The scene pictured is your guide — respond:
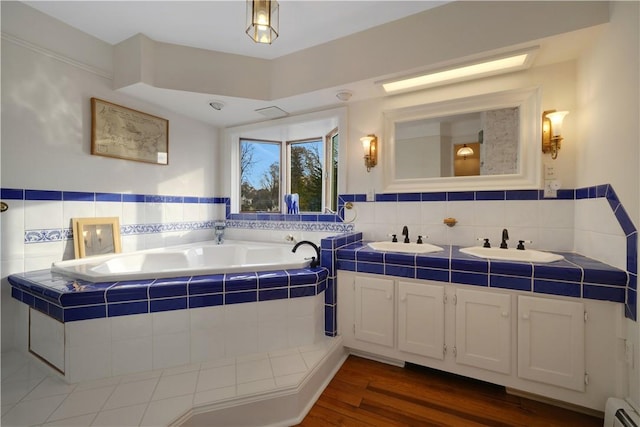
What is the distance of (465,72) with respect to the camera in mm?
1916

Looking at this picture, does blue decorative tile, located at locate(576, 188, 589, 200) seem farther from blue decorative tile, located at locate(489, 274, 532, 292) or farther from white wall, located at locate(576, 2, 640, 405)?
blue decorative tile, located at locate(489, 274, 532, 292)

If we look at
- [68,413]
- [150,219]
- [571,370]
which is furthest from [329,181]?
[68,413]

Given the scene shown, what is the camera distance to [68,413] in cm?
117

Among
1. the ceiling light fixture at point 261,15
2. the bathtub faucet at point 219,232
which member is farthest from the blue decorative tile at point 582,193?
the bathtub faucet at point 219,232

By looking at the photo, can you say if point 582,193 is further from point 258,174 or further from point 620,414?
point 258,174

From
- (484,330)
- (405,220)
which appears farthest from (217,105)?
(484,330)

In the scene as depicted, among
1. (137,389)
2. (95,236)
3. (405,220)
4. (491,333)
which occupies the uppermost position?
(405,220)

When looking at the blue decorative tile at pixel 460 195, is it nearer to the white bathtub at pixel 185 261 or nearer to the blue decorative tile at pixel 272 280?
the white bathtub at pixel 185 261

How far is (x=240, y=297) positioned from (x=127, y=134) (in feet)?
6.21

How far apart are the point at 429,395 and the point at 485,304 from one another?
623 millimetres

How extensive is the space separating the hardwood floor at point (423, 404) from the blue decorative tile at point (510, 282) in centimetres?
65

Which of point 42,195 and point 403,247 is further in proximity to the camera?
point 403,247

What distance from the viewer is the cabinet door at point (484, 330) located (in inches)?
57.7

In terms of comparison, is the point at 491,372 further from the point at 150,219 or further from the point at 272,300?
the point at 150,219
